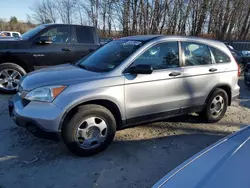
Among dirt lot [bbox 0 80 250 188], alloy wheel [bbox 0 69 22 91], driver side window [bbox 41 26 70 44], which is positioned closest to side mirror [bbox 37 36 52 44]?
driver side window [bbox 41 26 70 44]

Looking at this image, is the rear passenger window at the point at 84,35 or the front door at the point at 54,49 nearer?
the front door at the point at 54,49

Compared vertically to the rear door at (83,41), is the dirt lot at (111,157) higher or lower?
lower

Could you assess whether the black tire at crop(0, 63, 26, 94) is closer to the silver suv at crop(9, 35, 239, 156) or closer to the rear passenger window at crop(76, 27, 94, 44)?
the rear passenger window at crop(76, 27, 94, 44)

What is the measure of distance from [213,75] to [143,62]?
1.55 m

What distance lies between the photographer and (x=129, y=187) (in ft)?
8.96

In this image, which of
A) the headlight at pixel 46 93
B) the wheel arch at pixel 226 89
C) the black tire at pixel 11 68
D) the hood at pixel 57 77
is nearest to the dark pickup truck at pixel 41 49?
the black tire at pixel 11 68

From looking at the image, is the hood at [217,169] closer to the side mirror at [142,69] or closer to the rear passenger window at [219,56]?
the side mirror at [142,69]

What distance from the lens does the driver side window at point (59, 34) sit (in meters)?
6.52

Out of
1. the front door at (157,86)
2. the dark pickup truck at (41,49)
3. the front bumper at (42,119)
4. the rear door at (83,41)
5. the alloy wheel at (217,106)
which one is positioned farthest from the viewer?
the rear door at (83,41)

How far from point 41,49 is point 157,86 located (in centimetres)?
403

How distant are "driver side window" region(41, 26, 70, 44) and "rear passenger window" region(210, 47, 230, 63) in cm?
413

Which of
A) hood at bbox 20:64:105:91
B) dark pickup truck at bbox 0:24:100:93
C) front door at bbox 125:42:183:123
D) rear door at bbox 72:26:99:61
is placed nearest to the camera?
hood at bbox 20:64:105:91

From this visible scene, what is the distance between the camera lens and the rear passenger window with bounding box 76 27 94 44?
6878mm

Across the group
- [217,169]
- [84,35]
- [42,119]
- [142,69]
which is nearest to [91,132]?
[42,119]
